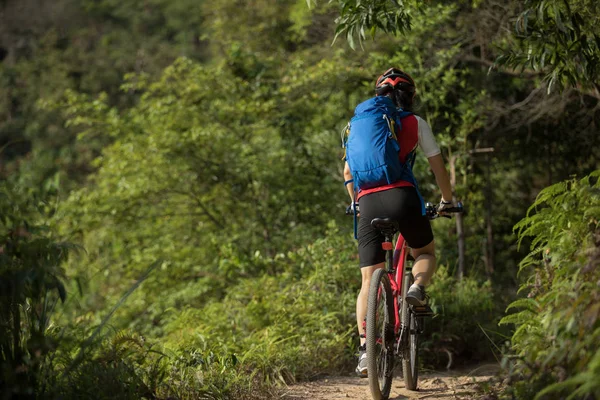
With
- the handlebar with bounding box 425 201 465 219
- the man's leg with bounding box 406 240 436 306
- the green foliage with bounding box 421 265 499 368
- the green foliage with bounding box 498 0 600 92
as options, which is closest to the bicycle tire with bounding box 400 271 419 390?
the man's leg with bounding box 406 240 436 306

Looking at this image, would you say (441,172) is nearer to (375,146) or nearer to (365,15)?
(375,146)

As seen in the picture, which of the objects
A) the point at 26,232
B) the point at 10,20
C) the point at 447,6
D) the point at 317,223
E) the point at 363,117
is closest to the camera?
the point at 26,232

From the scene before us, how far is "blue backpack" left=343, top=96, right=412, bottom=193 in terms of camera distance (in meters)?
4.26

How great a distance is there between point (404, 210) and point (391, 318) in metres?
0.65

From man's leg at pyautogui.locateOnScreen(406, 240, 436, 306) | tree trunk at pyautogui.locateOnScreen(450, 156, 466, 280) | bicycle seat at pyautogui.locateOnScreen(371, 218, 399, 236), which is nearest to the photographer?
bicycle seat at pyautogui.locateOnScreen(371, 218, 399, 236)

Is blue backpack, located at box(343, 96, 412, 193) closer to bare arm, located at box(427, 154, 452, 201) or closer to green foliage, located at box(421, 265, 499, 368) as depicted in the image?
bare arm, located at box(427, 154, 452, 201)

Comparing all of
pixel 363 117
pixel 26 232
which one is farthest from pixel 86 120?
pixel 26 232

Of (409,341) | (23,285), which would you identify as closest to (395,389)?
(409,341)

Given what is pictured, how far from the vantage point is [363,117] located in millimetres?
4371

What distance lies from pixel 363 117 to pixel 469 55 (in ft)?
16.6

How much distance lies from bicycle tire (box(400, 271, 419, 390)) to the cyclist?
0.50 ft

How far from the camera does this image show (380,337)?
4.38 meters

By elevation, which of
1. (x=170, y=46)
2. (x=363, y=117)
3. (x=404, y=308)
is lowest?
(x=404, y=308)

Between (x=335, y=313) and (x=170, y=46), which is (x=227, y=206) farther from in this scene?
(x=170, y=46)
